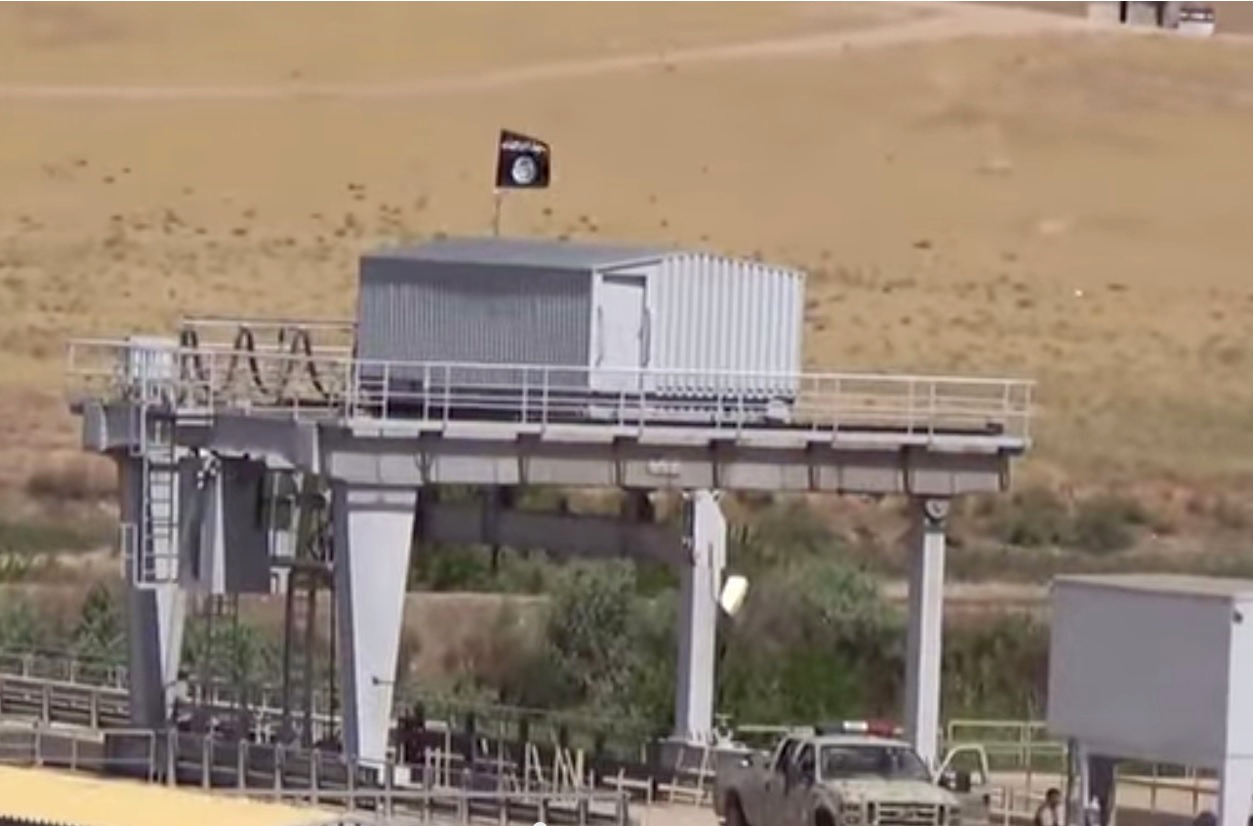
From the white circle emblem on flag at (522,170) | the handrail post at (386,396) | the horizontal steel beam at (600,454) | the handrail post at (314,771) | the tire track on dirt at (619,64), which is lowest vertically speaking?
the handrail post at (314,771)

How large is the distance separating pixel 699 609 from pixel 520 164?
204 inches

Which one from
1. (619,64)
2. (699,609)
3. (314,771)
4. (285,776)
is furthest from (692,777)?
(619,64)

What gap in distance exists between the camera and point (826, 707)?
50875mm

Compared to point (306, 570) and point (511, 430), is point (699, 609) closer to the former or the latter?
point (511, 430)

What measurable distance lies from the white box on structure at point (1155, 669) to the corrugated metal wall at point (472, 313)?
839 cm

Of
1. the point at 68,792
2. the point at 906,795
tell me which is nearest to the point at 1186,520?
the point at 906,795

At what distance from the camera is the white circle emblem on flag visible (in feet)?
147

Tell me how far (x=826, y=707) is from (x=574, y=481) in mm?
10468

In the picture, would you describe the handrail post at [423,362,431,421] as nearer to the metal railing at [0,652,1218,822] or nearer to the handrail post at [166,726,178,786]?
the metal railing at [0,652,1218,822]

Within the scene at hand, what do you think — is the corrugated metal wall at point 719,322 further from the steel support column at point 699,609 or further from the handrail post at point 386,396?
the handrail post at point 386,396

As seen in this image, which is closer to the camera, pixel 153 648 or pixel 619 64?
pixel 153 648

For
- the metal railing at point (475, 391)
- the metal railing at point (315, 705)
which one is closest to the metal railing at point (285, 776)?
the metal railing at point (315, 705)

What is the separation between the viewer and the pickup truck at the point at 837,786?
34688 mm

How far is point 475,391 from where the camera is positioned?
1645 inches
